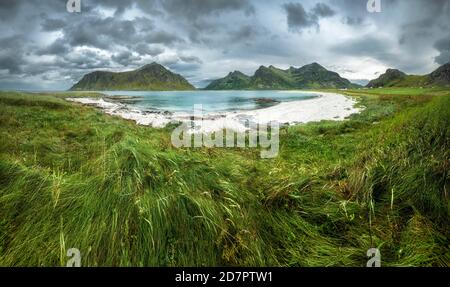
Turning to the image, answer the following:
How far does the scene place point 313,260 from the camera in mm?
3697

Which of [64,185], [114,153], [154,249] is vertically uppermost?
[114,153]

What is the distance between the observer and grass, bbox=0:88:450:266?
3586 mm

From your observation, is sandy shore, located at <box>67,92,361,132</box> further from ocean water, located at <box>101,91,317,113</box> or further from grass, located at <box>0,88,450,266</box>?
grass, located at <box>0,88,450,266</box>

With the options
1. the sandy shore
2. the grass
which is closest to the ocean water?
the sandy shore

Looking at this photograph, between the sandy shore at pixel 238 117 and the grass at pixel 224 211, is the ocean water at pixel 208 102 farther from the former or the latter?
the grass at pixel 224 211

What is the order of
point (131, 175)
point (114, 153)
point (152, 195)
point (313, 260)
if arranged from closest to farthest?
point (313, 260)
point (152, 195)
point (131, 175)
point (114, 153)

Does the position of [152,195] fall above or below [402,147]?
below

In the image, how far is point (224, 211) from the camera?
4039 millimetres

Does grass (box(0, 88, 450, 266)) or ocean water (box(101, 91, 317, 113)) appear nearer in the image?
grass (box(0, 88, 450, 266))

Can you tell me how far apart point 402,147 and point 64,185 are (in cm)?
576

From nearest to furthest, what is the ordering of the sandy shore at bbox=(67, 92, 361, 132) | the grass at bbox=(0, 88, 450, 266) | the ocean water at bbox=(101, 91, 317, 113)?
the grass at bbox=(0, 88, 450, 266) < the sandy shore at bbox=(67, 92, 361, 132) < the ocean water at bbox=(101, 91, 317, 113)
